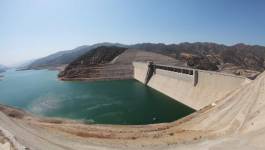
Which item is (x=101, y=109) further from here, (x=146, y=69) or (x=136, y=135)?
(x=146, y=69)

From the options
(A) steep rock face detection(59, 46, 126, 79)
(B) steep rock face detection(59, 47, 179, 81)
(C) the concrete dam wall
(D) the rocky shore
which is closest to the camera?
(D) the rocky shore

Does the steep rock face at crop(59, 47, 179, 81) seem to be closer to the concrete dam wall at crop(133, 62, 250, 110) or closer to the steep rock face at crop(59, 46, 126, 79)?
the steep rock face at crop(59, 46, 126, 79)

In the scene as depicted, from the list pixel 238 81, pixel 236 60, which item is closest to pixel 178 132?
pixel 238 81

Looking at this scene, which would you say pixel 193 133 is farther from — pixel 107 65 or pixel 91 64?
pixel 91 64

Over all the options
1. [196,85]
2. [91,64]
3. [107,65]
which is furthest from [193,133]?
[91,64]

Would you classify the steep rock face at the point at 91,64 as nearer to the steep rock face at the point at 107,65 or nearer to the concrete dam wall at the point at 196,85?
the steep rock face at the point at 107,65

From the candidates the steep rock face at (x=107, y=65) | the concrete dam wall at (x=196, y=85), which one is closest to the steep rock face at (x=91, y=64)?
the steep rock face at (x=107, y=65)

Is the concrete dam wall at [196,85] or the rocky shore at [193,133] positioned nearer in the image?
the rocky shore at [193,133]

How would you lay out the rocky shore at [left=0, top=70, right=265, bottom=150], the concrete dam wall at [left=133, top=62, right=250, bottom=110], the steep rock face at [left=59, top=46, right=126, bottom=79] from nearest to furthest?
the rocky shore at [left=0, top=70, right=265, bottom=150]
the concrete dam wall at [left=133, top=62, right=250, bottom=110]
the steep rock face at [left=59, top=46, right=126, bottom=79]

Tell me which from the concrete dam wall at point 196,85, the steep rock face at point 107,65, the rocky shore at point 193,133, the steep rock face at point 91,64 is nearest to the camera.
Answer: the rocky shore at point 193,133

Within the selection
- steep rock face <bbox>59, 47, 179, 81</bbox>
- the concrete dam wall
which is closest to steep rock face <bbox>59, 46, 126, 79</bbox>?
steep rock face <bbox>59, 47, 179, 81</bbox>
